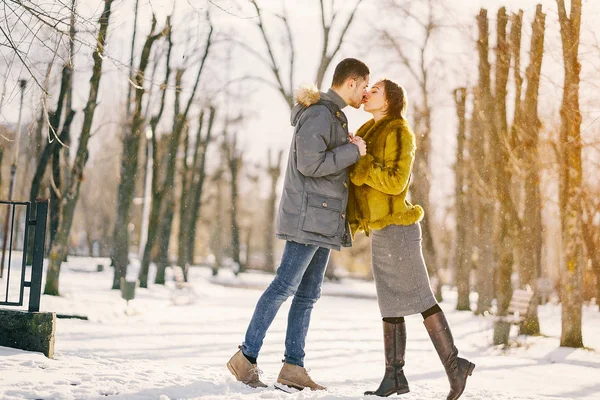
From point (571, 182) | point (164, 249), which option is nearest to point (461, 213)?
point (164, 249)

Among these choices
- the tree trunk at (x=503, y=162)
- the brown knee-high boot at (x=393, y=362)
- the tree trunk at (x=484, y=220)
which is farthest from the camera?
the tree trunk at (x=484, y=220)

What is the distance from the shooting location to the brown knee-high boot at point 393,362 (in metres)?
4.84

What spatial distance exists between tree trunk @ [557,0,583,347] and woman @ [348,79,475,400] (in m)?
7.19

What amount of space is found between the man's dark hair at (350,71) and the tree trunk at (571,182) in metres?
7.31

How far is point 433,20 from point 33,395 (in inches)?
725

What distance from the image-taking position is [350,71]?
4844mm

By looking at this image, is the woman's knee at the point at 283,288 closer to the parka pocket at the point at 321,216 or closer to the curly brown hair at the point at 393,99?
the parka pocket at the point at 321,216

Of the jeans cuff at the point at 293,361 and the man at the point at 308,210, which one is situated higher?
the man at the point at 308,210

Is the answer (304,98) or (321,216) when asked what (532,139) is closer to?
(304,98)

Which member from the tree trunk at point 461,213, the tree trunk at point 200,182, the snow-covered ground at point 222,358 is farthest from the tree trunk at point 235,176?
the snow-covered ground at point 222,358

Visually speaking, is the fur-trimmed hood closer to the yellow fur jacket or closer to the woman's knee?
the yellow fur jacket

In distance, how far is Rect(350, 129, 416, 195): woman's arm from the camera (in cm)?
466

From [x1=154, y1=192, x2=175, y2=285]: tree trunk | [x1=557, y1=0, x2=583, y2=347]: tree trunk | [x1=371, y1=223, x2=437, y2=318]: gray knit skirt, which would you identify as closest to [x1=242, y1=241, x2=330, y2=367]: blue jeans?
[x1=371, y1=223, x2=437, y2=318]: gray knit skirt

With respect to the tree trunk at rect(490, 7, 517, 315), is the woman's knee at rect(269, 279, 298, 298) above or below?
below
